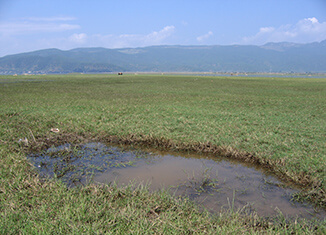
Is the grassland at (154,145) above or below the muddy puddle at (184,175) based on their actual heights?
above

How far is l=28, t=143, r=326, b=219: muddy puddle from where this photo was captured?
16.9ft

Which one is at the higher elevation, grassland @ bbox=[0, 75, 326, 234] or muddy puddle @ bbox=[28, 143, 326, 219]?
grassland @ bbox=[0, 75, 326, 234]

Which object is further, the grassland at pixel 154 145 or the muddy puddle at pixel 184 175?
the muddy puddle at pixel 184 175

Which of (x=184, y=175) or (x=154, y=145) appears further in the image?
(x=154, y=145)

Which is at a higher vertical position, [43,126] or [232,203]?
[43,126]

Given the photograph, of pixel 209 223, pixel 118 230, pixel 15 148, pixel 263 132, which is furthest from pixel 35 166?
pixel 263 132

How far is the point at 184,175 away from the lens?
6598mm

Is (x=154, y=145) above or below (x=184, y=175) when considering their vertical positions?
above

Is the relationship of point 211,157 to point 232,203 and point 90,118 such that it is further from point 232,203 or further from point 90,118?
point 90,118

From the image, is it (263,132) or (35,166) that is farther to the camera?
(263,132)

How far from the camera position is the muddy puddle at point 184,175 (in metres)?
5.16

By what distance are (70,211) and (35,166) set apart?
3224 millimetres

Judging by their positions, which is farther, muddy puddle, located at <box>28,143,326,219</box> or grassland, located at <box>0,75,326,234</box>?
muddy puddle, located at <box>28,143,326,219</box>

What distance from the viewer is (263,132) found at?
9320 millimetres
